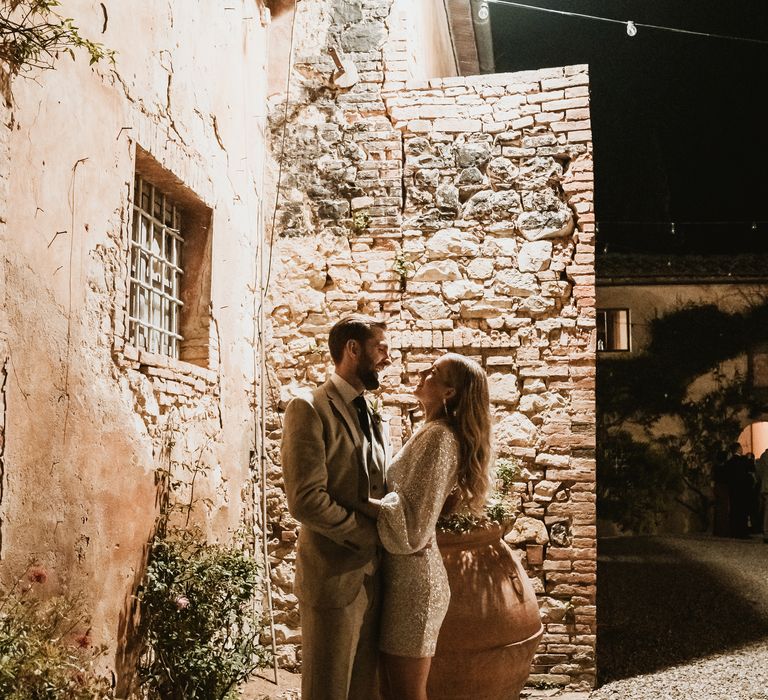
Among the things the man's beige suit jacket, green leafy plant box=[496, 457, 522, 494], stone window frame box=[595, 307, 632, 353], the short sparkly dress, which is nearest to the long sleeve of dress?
the short sparkly dress

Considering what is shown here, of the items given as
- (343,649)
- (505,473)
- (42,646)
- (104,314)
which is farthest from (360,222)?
(42,646)

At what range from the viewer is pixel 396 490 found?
285 cm

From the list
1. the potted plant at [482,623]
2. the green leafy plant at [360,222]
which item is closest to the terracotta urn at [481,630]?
the potted plant at [482,623]

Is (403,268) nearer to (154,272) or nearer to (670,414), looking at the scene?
(154,272)

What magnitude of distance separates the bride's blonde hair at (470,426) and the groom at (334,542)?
0.34m

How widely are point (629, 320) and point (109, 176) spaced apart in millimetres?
15352

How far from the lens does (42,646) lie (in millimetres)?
2455

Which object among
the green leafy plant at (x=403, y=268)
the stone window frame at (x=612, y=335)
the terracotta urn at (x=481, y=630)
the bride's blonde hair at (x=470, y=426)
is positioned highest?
the stone window frame at (x=612, y=335)

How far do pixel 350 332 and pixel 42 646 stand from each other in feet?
4.98

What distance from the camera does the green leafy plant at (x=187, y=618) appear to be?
3480mm

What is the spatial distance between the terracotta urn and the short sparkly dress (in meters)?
0.90

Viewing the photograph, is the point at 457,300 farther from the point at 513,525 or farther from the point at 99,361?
the point at 99,361

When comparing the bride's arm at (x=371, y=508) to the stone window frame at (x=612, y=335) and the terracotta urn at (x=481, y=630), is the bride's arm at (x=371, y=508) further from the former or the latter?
the stone window frame at (x=612, y=335)

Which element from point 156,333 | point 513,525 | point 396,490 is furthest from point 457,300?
point 396,490
